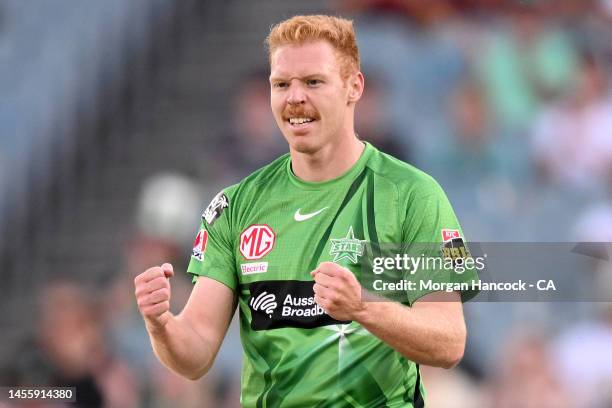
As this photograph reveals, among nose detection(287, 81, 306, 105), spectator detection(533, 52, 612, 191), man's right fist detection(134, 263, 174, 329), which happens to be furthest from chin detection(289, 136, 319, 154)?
spectator detection(533, 52, 612, 191)

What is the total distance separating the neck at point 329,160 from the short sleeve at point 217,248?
32 cm

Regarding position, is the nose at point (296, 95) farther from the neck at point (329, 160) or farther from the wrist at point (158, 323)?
the wrist at point (158, 323)

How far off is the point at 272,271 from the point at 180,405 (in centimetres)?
415

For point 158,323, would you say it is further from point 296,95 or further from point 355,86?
point 355,86

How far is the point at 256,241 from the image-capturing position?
171 inches

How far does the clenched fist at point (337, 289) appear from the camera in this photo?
3643 mm

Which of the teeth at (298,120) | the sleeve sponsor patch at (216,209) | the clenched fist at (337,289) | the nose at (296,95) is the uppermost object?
the nose at (296,95)

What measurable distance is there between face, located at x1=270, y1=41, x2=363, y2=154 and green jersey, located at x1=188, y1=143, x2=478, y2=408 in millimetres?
208

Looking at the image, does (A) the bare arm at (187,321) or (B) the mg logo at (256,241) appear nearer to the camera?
(A) the bare arm at (187,321)

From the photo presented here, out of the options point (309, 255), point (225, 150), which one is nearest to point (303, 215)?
point (309, 255)

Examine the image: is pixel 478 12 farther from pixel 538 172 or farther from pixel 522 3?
pixel 538 172

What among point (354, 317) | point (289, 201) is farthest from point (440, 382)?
point (354, 317)

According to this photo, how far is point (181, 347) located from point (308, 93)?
0.97 meters

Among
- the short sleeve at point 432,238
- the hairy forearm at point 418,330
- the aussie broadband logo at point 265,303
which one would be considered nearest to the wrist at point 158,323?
the aussie broadband logo at point 265,303
